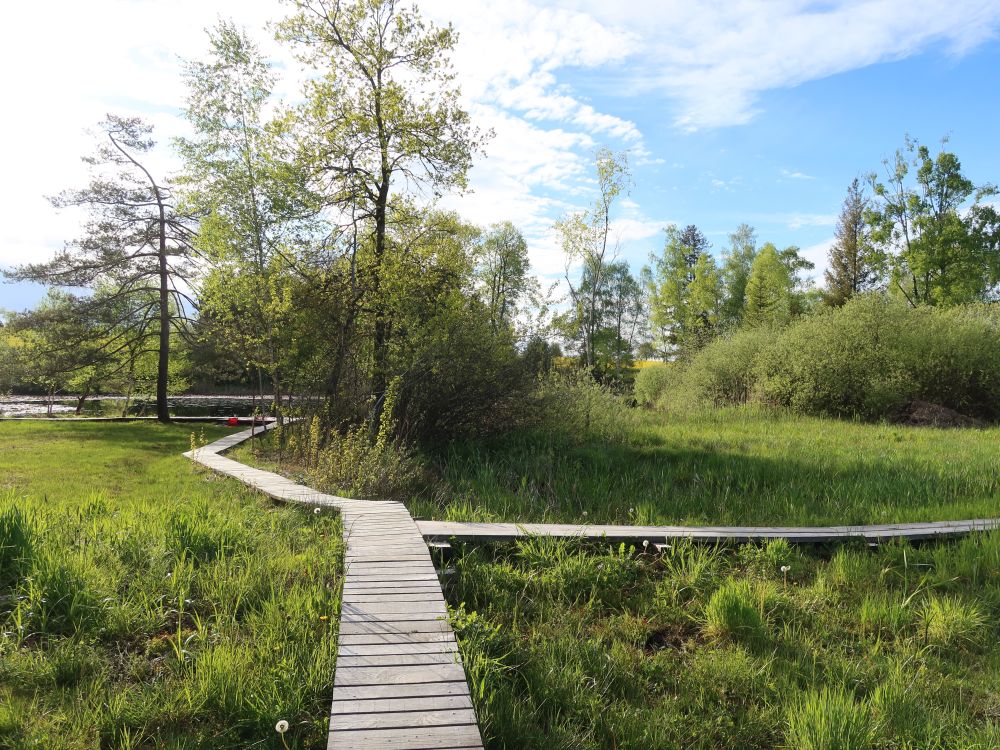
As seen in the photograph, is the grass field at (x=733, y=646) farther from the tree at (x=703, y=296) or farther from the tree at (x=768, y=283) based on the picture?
the tree at (x=768, y=283)

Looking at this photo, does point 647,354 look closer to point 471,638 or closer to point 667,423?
point 667,423

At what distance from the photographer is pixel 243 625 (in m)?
3.78

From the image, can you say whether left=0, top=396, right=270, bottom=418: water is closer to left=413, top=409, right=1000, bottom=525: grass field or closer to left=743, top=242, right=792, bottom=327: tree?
left=413, top=409, right=1000, bottom=525: grass field

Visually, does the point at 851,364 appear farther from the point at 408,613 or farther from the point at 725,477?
the point at 408,613

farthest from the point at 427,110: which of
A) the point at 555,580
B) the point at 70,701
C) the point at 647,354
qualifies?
the point at 647,354

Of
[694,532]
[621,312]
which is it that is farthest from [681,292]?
[694,532]

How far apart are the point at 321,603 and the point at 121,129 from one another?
22788 millimetres

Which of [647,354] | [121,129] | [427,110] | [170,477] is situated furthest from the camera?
[647,354]

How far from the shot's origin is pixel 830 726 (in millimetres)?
2932

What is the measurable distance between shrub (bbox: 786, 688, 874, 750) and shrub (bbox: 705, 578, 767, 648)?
2.79 feet

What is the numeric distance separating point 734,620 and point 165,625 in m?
3.76

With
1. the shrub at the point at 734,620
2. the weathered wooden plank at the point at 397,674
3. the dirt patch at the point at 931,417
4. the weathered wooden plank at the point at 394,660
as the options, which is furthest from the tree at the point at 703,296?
the weathered wooden plank at the point at 397,674

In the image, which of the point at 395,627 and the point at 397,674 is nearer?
the point at 397,674

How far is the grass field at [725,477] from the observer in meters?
6.85
